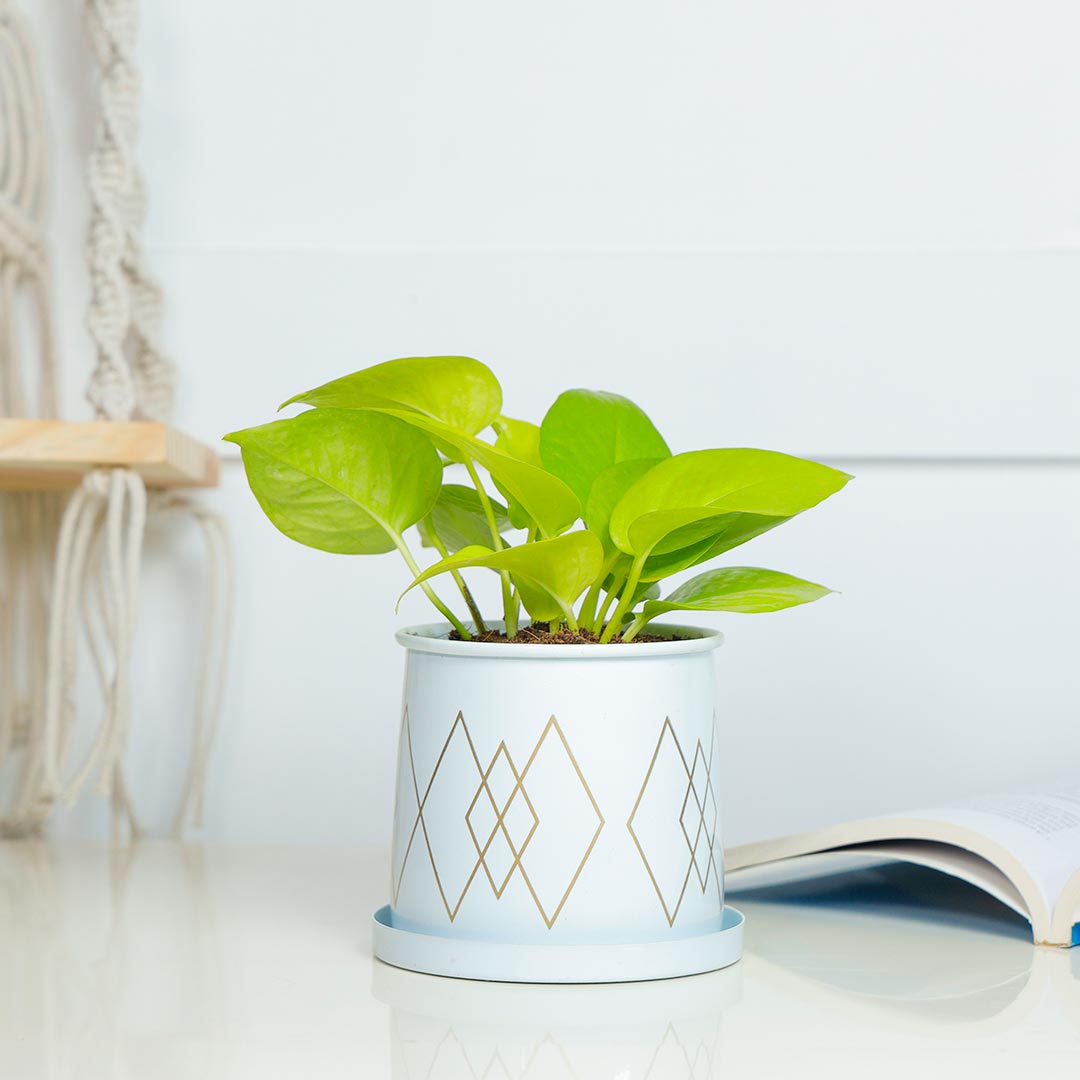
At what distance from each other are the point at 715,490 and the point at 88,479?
463 millimetres

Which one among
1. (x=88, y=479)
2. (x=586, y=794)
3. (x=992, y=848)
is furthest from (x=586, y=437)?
(x=88, y=479)

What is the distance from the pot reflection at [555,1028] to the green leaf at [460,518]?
195 mm

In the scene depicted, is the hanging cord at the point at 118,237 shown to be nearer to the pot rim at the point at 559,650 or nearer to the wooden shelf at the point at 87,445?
the wooden shelf at the point at 87,445

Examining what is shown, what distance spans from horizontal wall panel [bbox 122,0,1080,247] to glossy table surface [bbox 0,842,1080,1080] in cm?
49

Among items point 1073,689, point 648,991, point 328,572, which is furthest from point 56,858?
point 1073,689

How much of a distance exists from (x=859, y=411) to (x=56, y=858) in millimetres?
620

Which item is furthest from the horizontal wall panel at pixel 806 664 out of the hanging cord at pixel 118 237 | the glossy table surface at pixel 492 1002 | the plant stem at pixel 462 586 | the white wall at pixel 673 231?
the plant stem at pixel 462 586

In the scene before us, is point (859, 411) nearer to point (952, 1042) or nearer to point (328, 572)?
point (328, 572)

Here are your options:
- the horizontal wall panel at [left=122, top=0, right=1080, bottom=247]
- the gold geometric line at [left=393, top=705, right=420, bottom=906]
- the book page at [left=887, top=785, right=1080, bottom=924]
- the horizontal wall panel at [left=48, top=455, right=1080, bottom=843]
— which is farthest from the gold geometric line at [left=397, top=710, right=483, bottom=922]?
the horizontal wall panel at [left=122, top=0, right=1080, bottom=247]

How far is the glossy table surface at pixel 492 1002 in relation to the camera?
44cm

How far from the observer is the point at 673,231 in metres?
0.92

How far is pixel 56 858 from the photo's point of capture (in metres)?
0.79

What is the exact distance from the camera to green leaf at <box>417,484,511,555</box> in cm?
59

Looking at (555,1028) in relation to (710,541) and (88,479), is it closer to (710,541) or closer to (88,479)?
(710,541)
